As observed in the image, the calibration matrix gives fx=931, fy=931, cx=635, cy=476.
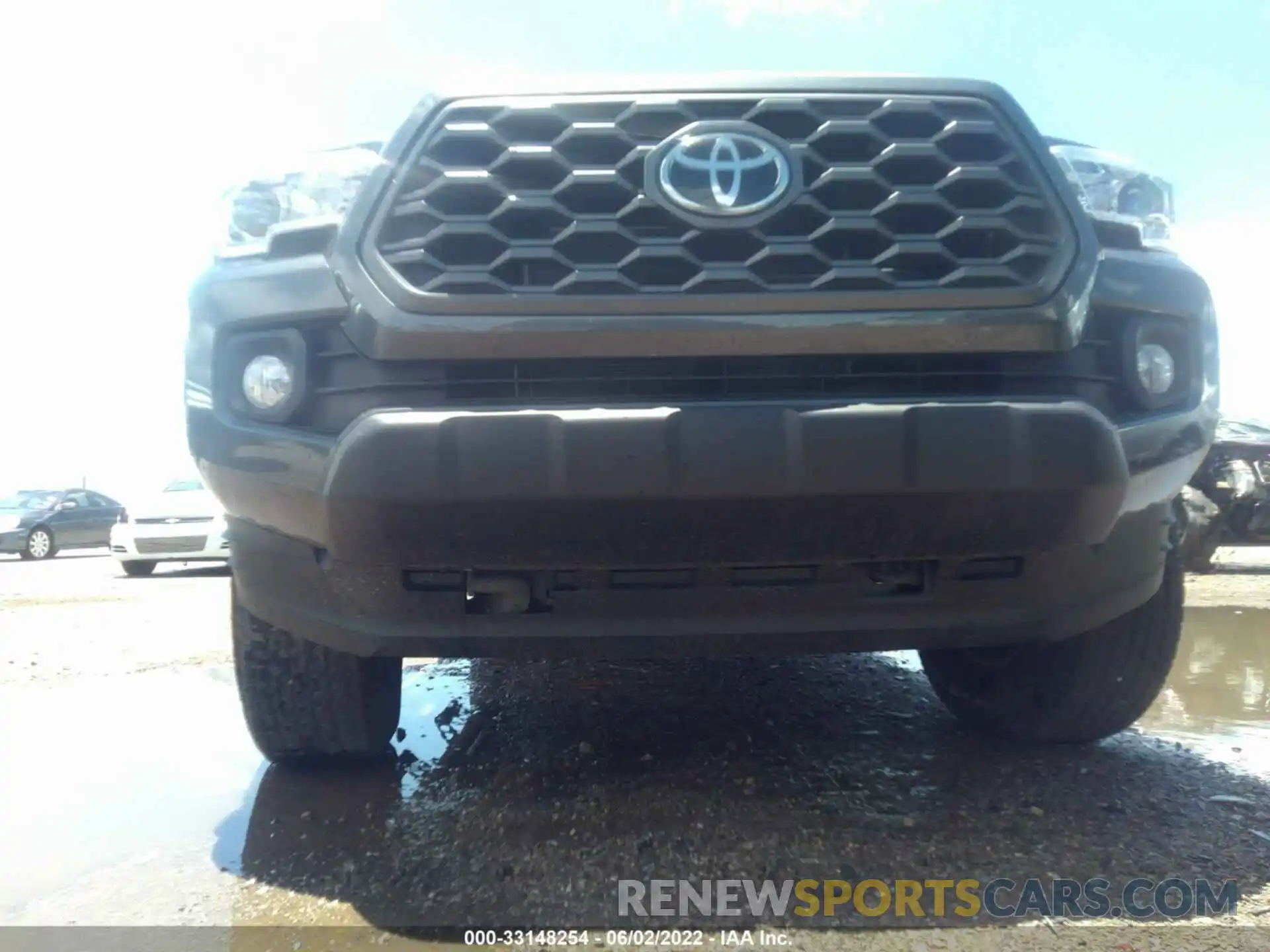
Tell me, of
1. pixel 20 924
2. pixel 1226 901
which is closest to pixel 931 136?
pixel 1226 901

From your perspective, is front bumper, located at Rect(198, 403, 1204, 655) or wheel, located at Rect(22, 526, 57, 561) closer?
front bumper, located at Rect(198, 403, 1204, 655)

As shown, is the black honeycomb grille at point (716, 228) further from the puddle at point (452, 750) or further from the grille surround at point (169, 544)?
the grille surround at point (169, 544)

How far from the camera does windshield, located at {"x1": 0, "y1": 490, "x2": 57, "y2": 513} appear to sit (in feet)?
56.5

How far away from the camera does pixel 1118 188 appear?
2.04 metres

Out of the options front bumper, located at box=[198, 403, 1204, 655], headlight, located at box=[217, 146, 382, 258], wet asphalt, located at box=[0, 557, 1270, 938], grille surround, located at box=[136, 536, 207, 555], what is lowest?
grille surround, located at box=[136, 536, 207, 555]

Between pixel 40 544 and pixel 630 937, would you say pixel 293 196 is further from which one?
pixel 40 544

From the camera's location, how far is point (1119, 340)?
6.04 feet

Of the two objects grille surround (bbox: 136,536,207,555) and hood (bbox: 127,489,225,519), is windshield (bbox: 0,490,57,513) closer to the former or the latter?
hood (bbox: 127,489,225,519)

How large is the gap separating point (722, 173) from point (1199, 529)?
7.15 m

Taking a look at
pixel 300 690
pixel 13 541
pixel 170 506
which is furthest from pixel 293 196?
Result: pixel 13 541

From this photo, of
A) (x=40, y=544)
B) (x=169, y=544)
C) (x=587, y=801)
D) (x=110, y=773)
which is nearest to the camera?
(x=587, y=801)

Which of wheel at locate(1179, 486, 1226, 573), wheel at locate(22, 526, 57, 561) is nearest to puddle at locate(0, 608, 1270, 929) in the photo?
wheel at locate(1179, 486, 1226, 573)

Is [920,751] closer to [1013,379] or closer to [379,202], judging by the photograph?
[1013,379]

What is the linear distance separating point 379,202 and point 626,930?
1.41m
